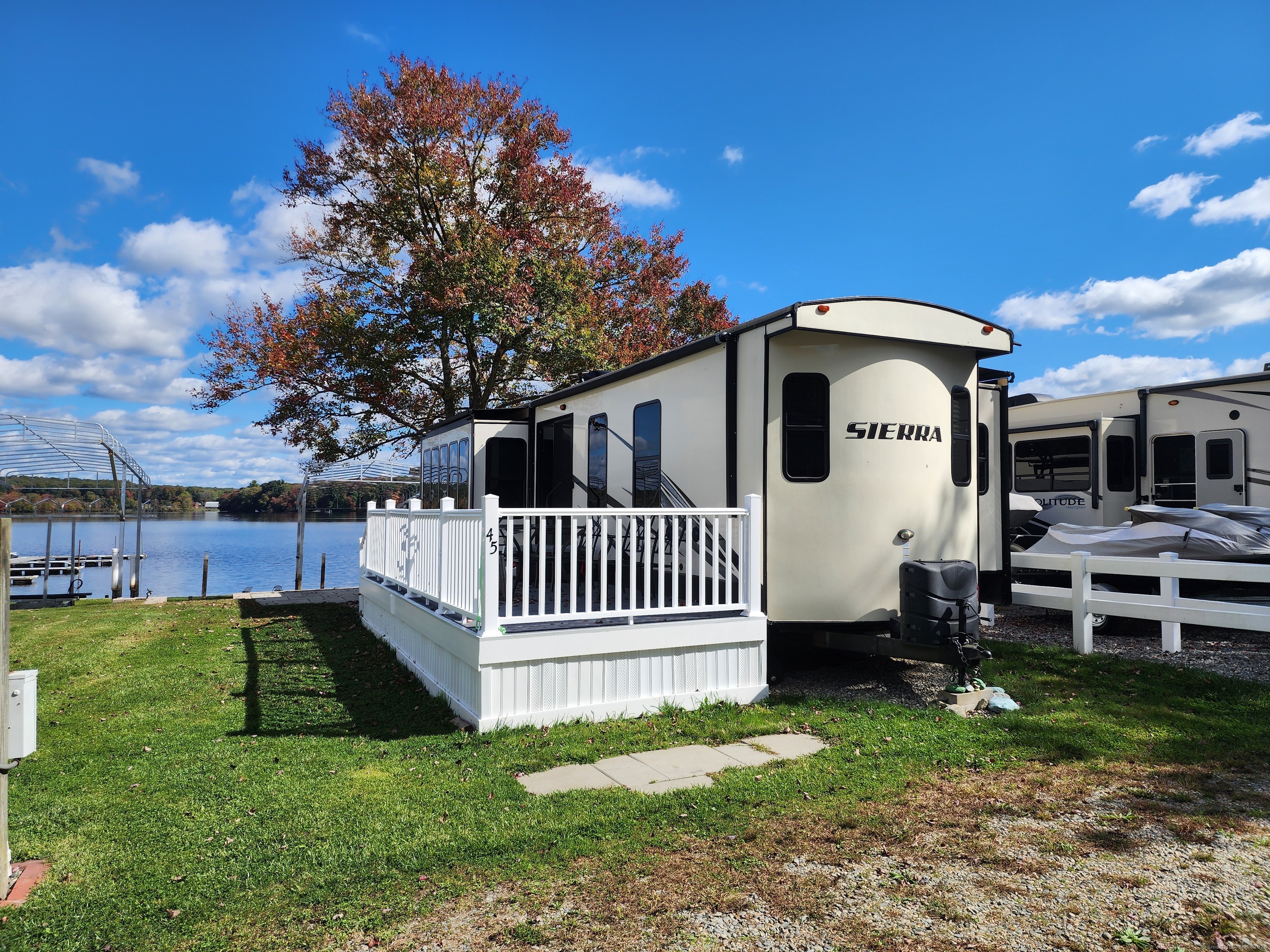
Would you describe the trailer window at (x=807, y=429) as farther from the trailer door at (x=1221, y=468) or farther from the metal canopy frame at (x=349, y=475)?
the metal canopy frame at (x=349, y=475)

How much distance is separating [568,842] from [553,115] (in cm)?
1407

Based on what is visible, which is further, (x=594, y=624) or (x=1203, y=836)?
(x=594, y=624)

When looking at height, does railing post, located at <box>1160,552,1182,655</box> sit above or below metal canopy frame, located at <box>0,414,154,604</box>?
below

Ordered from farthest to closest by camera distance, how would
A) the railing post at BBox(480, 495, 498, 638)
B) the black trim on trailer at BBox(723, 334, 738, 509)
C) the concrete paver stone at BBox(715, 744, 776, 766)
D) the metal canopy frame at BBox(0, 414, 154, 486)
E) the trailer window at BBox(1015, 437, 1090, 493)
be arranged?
the metal canopy frame at BBox(0, 414, 154, 486), the trailer window at BBox(1015, 437, 1090, 493), the black trim on trailer at BBox(723, 334, 738, 509), the railing post at BBox(480, 495, 498, 638), the concrete paver stone at BBox(715, 744, 776, 766)

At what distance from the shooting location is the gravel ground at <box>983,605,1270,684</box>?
6973 millimetres

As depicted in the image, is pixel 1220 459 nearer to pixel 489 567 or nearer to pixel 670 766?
pixel 670 766

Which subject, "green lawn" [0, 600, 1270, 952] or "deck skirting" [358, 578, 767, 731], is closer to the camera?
"green lawn" [0, 600, 1270, 952]

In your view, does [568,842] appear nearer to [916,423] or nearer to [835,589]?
[835,589]

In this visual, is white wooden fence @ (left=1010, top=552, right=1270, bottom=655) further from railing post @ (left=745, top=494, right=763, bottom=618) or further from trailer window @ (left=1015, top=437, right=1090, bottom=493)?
trailer window @ (left=1015, top=437, right=1090, bottom=493)

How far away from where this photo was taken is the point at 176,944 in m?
2.92

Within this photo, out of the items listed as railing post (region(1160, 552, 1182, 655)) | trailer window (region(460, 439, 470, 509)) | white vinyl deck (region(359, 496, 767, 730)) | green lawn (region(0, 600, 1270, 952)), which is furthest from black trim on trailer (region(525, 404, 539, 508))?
railing post (region(1160, 552, 1182, 655))

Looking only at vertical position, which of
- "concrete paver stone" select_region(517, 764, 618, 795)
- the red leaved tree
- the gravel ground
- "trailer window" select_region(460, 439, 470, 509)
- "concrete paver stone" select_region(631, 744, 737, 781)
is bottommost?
"concrete paver stone" select_region(517, 764, 618, 795)

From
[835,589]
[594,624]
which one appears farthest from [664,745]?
[835,589]

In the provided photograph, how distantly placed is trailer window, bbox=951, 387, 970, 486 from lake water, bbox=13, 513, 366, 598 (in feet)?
26.8
